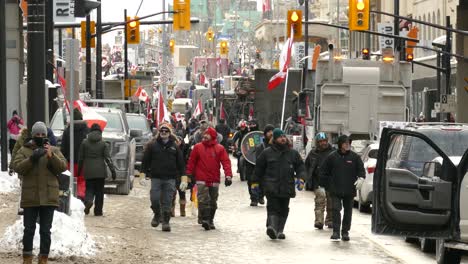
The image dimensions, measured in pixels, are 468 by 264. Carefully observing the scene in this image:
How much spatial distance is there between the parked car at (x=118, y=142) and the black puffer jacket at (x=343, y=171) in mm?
9105

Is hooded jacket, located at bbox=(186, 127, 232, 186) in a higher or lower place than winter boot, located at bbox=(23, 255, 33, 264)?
higher

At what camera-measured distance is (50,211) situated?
50.1 feet

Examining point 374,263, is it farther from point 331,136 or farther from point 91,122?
point 331,136

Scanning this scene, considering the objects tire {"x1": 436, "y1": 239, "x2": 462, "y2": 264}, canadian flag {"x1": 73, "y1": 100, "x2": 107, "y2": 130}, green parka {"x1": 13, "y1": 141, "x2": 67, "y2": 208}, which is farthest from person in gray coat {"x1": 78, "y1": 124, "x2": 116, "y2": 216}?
tire {"x1": 436, "y1": 239, "x2": 462, "y2": 264}

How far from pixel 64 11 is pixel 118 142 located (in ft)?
11.2

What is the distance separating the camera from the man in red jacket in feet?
72.2

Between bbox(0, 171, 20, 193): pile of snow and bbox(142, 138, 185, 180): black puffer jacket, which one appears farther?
bbox(0, 171, 20, 193): pile of snow

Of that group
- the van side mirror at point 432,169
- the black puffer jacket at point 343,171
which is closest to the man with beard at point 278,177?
the black puffer jacket at point 343,171

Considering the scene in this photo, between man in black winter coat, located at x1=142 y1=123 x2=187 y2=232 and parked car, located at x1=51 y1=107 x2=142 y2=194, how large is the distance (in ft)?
23.8

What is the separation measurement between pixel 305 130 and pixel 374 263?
2261cm

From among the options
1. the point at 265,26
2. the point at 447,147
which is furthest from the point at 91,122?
the point at 265,26

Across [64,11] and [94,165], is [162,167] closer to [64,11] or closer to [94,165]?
[94,165]

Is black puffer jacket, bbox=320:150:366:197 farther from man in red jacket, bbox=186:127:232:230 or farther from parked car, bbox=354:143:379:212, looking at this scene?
parked car, bbox=354:143:379:212

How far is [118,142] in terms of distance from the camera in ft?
96.9
